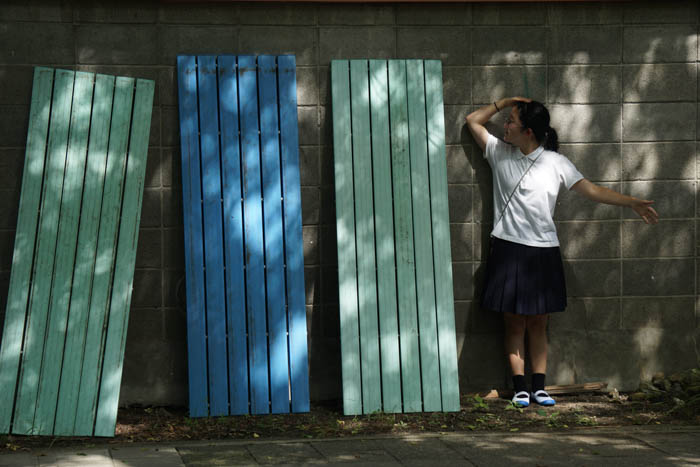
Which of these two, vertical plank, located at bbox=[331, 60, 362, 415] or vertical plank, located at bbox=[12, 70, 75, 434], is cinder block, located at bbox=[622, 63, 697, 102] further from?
vertical plank, located at bbox=[12, 70, 75, 434]

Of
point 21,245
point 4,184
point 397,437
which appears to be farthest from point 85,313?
point 397,437

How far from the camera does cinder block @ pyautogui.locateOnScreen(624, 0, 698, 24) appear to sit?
5488 mm

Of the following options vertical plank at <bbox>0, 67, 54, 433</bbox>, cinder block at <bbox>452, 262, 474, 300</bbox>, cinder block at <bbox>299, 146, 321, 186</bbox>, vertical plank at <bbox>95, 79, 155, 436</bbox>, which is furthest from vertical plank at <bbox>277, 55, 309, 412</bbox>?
vertical plank at <bbox>0, 67, 54, 433</bbox>

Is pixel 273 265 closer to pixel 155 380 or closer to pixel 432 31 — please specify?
pixel 155 380

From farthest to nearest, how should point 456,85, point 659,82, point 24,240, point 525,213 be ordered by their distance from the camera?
point 659,82, point 456,85, point 525,213, point 24,240

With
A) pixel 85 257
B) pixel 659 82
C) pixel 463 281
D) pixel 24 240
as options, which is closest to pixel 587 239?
pixel 463 281

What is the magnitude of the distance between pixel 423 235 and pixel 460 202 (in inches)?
15.9

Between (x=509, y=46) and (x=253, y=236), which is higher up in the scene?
(x=509, y=46)

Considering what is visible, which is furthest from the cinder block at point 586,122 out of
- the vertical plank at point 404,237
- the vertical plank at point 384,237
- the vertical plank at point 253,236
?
the vertical plank at point 253,236

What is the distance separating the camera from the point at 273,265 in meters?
5.15

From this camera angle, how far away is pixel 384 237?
17.1 feet

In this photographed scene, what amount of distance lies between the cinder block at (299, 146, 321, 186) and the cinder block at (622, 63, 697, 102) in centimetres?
204

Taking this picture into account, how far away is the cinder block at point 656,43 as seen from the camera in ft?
18.0

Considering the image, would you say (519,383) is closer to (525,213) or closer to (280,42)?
(525,213)
